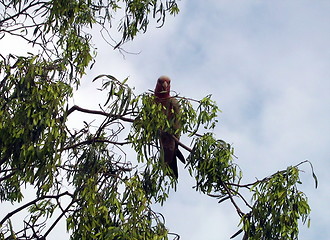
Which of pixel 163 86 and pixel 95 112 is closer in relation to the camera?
pixel 95 112

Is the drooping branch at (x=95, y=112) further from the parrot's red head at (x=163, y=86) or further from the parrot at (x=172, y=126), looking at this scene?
the parrot's red head at (x=163, y=86)

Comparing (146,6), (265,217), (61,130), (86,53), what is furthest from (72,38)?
(265,217)

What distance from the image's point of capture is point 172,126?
5.85 m

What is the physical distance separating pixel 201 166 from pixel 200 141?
8.8 inches

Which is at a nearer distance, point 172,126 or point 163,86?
point 172,126

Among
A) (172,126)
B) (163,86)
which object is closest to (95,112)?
(172,126)

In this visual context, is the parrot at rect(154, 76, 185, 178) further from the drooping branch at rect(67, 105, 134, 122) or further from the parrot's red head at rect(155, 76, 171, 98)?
the drooping branch at rect(67, 105, 134, 122)

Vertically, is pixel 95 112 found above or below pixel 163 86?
below

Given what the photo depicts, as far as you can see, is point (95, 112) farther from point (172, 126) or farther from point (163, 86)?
point (163, 86)

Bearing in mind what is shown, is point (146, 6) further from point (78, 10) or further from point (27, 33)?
point (27, 33)

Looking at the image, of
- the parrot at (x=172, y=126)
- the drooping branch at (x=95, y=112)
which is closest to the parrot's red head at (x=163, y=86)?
the parrot at (x=172, y=126)

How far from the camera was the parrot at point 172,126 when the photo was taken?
5.86 meters

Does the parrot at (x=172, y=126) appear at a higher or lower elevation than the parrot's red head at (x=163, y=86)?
lower

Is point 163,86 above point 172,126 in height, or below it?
above
